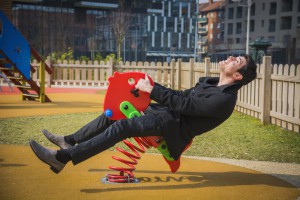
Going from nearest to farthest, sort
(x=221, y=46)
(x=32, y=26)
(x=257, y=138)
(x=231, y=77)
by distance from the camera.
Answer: (x=231, y=77) < (x=257, y=138) < (x=32, y=26) < (x=221, y=46)

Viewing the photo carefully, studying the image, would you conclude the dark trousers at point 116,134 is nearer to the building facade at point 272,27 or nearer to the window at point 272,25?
the building facade at point 272,27

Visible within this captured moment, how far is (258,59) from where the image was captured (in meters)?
19.6

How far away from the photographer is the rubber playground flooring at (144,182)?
11.9ft

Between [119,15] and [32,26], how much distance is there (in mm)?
8337

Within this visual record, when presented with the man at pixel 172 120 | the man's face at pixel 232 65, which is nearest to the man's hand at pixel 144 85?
the man at pixel 172 120

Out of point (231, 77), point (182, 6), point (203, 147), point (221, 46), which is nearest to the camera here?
point (231, 77)

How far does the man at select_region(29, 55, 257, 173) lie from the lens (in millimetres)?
3473

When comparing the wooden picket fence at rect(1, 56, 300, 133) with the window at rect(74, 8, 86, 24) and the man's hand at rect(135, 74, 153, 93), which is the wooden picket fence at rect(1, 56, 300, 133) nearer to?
the man's hand at rect(135, 74, 153, 93)

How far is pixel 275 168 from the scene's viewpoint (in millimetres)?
4883

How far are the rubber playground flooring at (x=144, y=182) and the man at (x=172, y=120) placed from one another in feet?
1.13

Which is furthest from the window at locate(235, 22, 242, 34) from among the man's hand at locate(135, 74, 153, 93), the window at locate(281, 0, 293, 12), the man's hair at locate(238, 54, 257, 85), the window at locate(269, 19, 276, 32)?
the man's hand at locate(135, 74, 153, 93)

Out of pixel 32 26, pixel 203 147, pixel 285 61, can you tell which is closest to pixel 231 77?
pixel 203 147

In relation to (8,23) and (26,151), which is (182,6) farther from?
(26,151)

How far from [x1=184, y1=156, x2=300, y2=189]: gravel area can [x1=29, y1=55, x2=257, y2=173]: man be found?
1.30 meters
